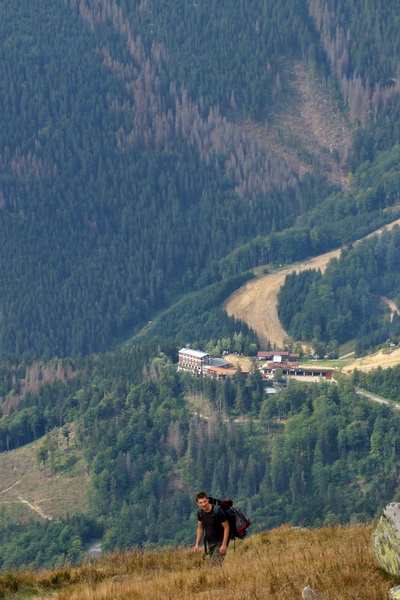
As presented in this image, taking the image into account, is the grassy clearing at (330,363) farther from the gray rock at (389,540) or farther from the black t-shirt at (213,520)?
the gray rock at (389,540)

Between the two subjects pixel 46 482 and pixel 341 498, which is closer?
pixel 341 498

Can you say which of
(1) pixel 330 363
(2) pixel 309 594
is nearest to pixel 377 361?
(1) pixel 330 363

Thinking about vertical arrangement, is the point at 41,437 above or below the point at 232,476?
below

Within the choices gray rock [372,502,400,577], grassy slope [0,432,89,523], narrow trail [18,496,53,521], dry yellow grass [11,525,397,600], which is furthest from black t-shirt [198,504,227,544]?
grassy slope [0,432,89,523]

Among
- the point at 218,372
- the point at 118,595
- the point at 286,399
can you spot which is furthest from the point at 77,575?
the point at 218,372

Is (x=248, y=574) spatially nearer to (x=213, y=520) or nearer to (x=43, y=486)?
(x=213, y=520)

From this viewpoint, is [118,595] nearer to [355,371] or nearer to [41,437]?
[355,371]

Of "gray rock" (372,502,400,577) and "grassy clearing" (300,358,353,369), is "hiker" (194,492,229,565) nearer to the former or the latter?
"gray rock" (372,502,400,577)
